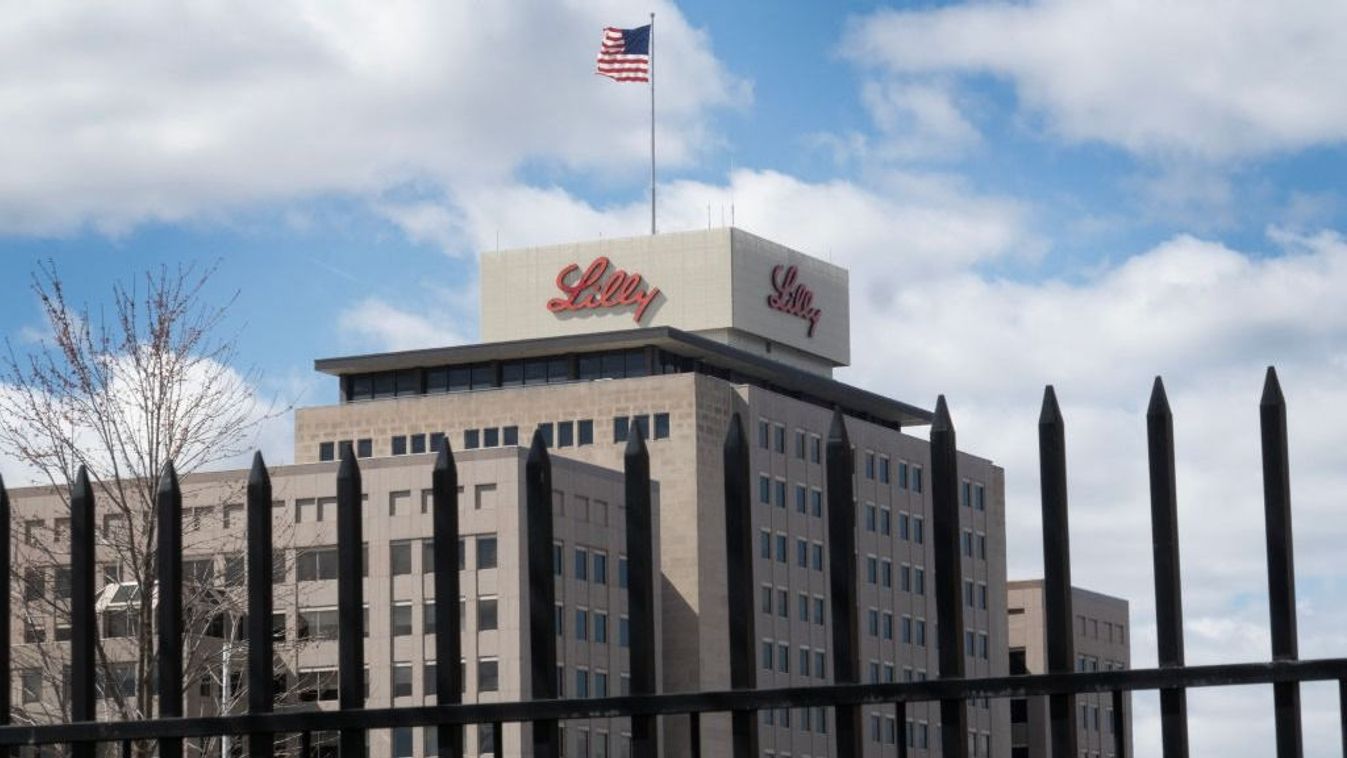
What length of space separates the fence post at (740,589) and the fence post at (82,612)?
203cm

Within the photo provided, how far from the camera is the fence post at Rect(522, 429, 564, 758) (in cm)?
733

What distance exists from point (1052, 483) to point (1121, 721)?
0.70m

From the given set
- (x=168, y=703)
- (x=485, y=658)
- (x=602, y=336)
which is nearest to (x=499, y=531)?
(x=485, y=658)

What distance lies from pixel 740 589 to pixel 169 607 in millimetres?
1775

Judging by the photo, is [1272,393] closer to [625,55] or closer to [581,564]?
[581,564]

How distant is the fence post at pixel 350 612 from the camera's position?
7469mm

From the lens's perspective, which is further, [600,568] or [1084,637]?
[1084,637]

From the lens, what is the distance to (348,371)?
132 metres

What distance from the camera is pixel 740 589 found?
724 centimetres

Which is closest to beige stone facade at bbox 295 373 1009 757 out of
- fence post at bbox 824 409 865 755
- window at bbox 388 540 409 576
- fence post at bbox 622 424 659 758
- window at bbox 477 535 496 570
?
window at bbox 477 535 496 570

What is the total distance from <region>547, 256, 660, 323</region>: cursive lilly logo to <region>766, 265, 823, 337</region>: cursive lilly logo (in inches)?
298

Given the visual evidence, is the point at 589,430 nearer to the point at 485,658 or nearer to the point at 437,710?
the point at 485,658

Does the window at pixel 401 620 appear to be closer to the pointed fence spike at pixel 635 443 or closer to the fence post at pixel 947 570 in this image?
the pointed fence spike at pixel 635 443

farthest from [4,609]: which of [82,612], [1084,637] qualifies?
[1084,637]
